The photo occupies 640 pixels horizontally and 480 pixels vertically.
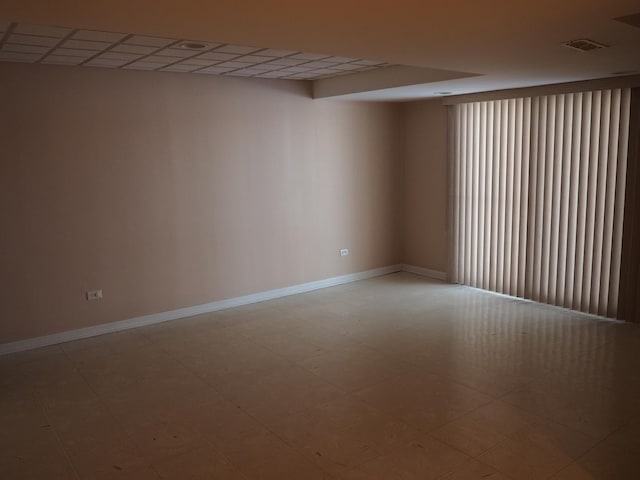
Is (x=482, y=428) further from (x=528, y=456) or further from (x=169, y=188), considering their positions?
(x=169, y=188)

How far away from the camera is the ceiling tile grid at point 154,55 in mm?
4188

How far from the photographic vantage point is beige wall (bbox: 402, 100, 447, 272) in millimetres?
7902

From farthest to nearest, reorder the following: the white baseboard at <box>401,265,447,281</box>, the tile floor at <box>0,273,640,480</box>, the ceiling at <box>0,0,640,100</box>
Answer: the white baseboard at <box>401,265,447,281</box>
the tile floor at <box>0,273,640,480</box>
the ceiling at <box>0,0,640,100</box>

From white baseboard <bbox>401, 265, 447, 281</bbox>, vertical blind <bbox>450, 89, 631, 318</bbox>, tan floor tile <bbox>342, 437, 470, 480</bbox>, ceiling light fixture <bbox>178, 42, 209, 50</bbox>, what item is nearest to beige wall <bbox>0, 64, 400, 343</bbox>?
white baseboard <bbox>401, 265, 447, 281</bbox>

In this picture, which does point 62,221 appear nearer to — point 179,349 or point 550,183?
point 179,349

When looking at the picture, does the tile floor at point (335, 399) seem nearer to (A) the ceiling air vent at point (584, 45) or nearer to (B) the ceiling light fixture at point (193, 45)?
(A) the ceiling air vent at point (584, 45)

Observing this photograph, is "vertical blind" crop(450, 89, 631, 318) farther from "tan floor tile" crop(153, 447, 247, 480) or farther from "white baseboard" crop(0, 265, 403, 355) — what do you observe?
"tan floor tile" crop(153, 447, 247, 480)

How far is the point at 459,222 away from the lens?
25.2ft

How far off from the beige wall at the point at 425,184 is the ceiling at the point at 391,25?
350 centimetres

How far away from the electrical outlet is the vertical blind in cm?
468

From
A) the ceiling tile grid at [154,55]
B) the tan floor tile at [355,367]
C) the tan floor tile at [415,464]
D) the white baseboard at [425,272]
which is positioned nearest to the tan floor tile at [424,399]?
the tan floor tile at [355,367]

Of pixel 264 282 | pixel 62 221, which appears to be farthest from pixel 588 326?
pixel 62 221

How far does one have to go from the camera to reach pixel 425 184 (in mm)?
8195

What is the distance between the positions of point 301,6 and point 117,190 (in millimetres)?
4060
